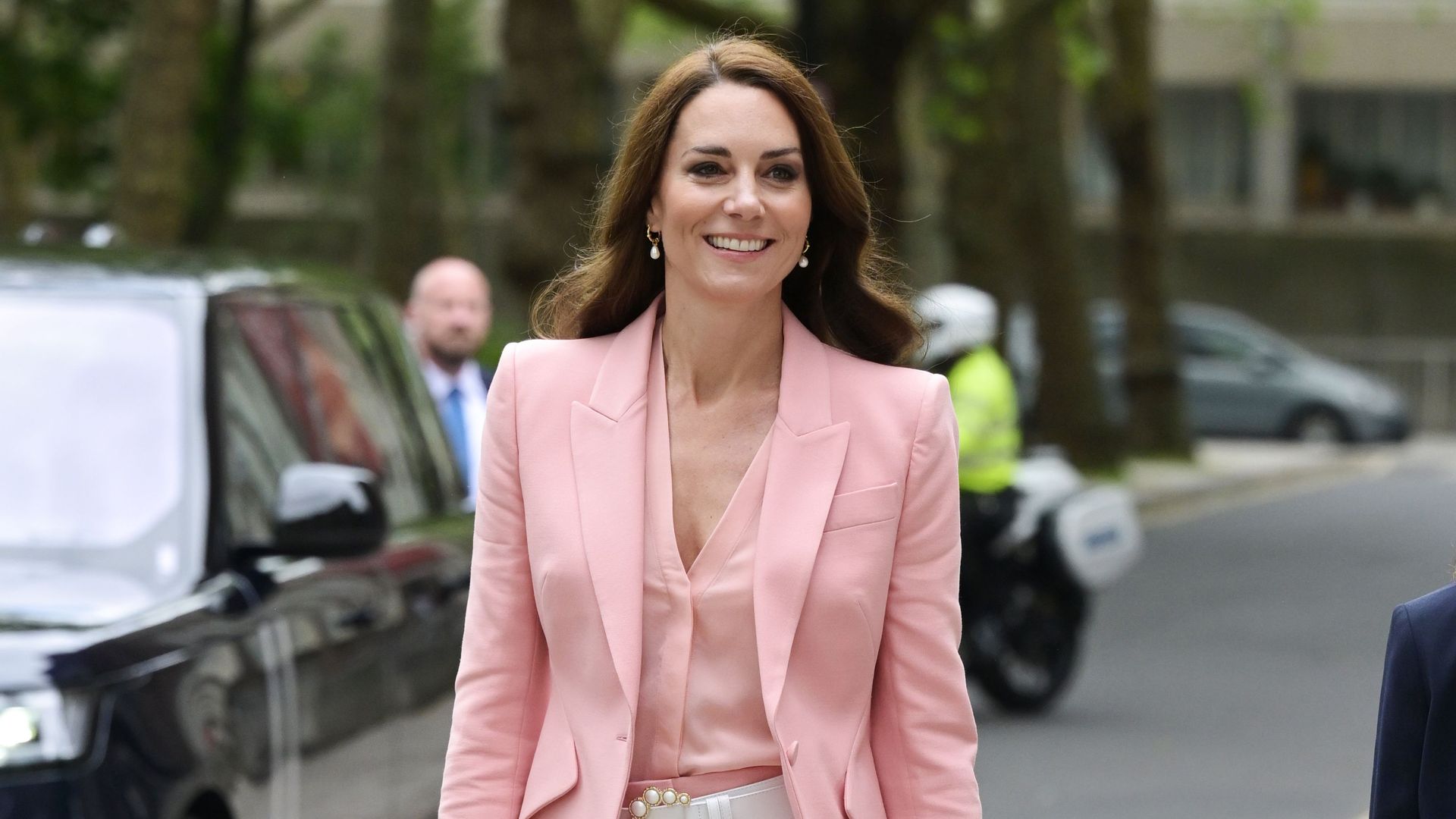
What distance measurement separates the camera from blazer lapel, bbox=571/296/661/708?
323cm

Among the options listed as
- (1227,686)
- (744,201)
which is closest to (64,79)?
(1227,686)

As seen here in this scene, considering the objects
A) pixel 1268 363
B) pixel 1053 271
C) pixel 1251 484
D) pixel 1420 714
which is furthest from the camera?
pixel 1268 363

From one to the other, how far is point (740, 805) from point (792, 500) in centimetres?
40

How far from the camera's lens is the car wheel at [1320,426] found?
33.7 meters

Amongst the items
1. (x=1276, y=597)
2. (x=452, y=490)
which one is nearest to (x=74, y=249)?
(x=452, y=490)

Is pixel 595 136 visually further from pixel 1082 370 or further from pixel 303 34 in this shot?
pixel 303 34

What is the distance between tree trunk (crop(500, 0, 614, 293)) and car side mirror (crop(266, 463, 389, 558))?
10.2 metres

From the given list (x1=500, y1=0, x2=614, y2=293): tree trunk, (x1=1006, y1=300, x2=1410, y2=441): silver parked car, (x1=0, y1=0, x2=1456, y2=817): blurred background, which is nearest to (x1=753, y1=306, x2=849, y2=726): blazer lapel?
(x1=0, y1=0, x2=1456, y2=817): blurred background

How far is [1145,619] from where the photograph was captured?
15422mm

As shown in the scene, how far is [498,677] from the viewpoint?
10.9 feet

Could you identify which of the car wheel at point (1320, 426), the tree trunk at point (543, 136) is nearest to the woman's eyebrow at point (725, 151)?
the tree trunk at point (543, 136)

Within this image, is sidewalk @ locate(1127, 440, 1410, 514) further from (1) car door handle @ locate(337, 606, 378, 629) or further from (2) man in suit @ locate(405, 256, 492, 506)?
(1) car door handle @ locate(337, 606, 378, 629)

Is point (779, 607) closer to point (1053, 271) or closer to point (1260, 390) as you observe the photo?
point (1053, 271)

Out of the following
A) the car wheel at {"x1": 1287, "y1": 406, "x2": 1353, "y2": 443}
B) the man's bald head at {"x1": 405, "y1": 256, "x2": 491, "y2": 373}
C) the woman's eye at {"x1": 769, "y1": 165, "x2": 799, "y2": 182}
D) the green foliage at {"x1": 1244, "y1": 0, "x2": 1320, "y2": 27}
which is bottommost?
the car wheel at {"x1": 1287, "y1": 406, "x2": 1353, "y2": 443}
